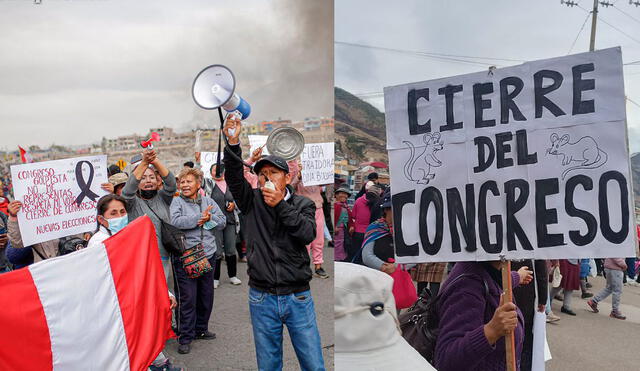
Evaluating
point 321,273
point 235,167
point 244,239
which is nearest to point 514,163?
point 235,167

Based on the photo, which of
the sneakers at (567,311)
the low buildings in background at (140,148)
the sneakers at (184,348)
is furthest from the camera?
the low buildings in background at (140,148)

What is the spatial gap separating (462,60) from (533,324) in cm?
152

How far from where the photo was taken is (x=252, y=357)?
4.30 metres

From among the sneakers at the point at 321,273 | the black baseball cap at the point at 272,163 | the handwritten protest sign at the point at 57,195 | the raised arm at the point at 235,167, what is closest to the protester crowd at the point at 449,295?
the black baseball cap at the point at 272,163

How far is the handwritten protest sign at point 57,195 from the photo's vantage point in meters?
4.09

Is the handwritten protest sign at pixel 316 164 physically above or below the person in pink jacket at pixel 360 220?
above

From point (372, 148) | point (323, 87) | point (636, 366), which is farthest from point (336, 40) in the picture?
point (323, 87)

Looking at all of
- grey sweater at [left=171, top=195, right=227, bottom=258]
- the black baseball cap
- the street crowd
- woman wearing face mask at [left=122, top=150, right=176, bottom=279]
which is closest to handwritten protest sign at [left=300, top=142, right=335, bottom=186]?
the street crowd

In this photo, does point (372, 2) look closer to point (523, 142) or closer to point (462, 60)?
point (462, 60)

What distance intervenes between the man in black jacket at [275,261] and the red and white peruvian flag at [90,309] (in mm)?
678

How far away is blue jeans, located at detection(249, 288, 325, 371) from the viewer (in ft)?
9.91

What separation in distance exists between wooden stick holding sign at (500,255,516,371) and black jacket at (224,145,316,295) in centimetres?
104

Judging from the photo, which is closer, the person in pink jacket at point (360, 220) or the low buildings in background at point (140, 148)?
the person in pink jacket at point (360, 220)

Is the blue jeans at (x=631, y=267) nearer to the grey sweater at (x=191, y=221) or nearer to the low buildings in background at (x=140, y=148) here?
the grey sweater at (x=191, y=221)
